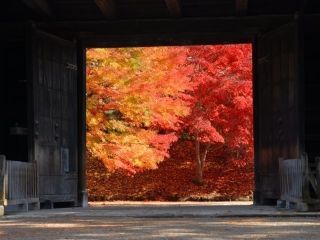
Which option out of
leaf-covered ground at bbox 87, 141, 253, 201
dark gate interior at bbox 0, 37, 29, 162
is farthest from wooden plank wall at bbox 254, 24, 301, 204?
leaf-covered ground at bbox 87, 141, 253, 201

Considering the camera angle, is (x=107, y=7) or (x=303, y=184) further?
(x=107, y=7)

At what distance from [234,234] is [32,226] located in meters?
3.23

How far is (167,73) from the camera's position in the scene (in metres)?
21.0

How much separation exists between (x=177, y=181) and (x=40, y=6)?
46.5ft

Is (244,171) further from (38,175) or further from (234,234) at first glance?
(234,234)

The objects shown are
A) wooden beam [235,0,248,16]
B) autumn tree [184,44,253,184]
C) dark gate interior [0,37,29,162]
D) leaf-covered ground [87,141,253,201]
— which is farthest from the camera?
leaf-covered ground [87,141,253,201]

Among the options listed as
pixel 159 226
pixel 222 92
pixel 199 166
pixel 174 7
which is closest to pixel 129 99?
pixel 222 92

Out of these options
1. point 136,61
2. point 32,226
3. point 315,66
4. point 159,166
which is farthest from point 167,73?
point 32,226

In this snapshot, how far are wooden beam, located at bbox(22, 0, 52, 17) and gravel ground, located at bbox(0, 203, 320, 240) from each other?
4.85m

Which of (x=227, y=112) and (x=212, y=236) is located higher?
(x=227, y=112)

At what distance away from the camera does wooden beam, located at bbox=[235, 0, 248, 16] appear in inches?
621

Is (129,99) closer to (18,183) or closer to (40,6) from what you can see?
(40,6)

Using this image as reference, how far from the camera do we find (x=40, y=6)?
Result: 15.8 meters

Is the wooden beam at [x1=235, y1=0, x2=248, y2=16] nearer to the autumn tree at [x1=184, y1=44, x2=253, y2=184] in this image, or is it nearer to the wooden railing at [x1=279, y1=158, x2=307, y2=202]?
the wooden railing at [x1=279, y1=158, x2=307, y2=202]
